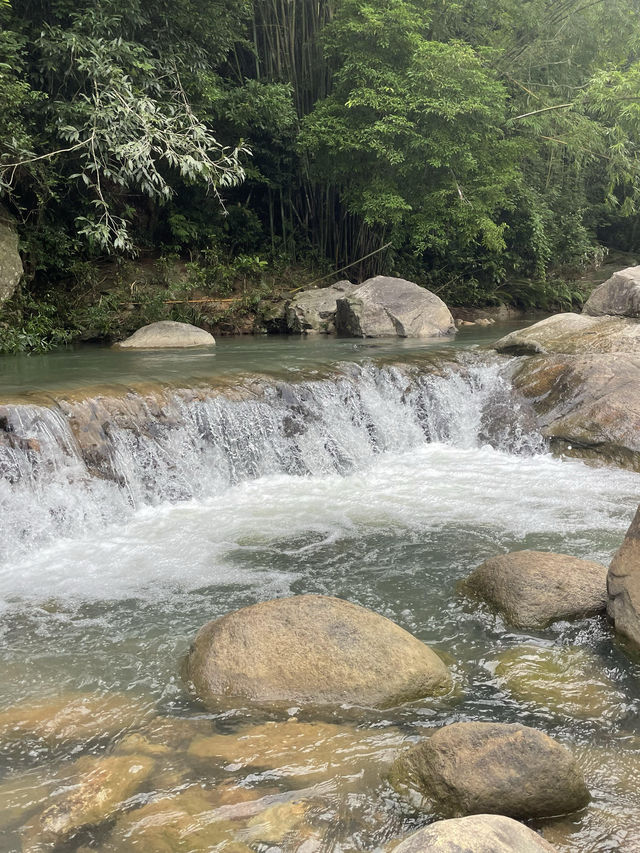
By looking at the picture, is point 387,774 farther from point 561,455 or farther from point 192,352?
point 192,352

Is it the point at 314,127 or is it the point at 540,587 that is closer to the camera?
the point at 540,587

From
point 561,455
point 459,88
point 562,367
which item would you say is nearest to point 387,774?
point 561,455

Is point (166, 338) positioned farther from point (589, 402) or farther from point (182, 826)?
point (182, 826)

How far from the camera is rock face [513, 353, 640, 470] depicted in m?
8.06

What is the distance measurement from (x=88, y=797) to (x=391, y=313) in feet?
38.9

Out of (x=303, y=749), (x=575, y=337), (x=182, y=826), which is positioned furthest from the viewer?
(x=575, y=337)

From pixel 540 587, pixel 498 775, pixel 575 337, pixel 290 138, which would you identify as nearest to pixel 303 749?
pixel 498 775

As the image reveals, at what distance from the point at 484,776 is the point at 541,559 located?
2067 mm

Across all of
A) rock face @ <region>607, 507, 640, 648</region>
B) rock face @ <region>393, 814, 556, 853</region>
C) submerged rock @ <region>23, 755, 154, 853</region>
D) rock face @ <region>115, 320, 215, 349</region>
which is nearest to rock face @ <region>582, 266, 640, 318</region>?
rock face @ <region>115, 320, 215, 349</region>

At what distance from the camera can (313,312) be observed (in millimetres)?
14992

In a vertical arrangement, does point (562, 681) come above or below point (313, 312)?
below

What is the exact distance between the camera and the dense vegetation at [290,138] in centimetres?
1136

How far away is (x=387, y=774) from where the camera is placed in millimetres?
2826

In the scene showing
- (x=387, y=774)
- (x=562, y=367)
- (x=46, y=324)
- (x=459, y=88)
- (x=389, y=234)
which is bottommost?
(x=387, y=774)
